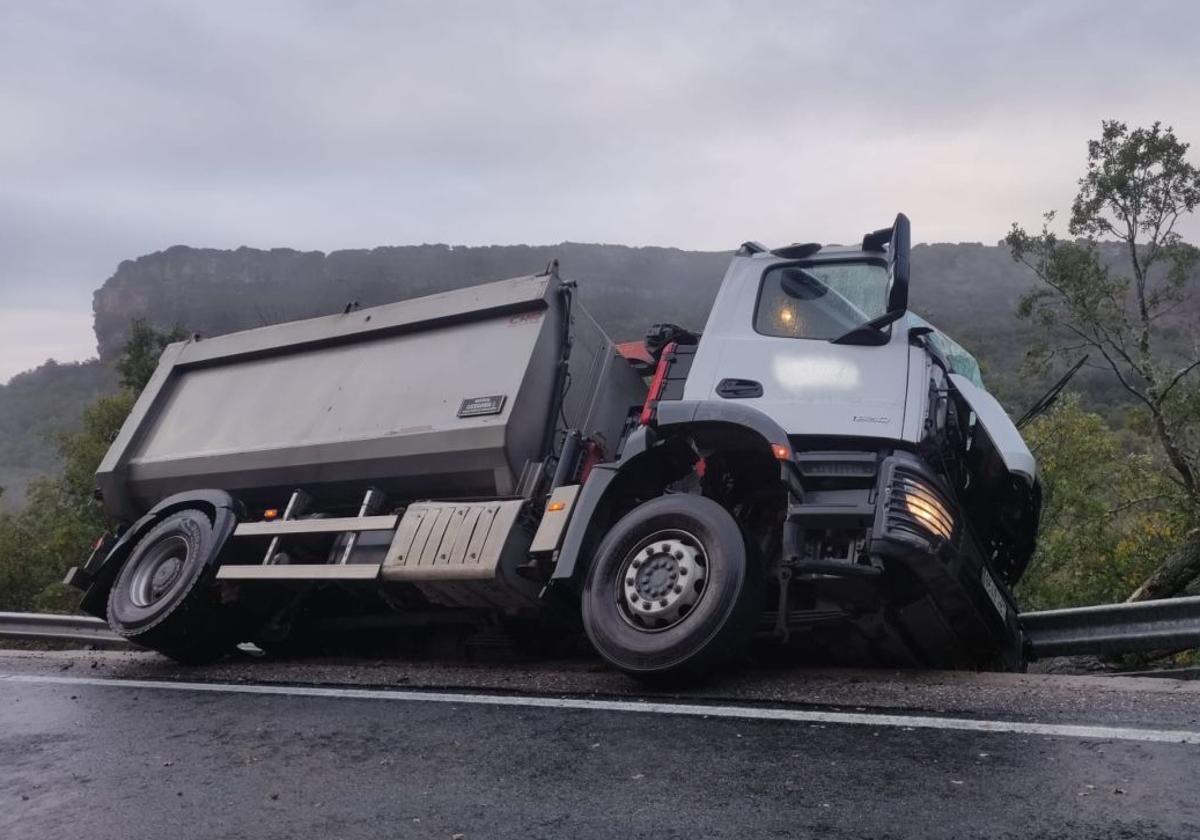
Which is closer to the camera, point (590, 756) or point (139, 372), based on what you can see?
point (590, 756)

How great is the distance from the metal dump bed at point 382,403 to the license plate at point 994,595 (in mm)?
2570

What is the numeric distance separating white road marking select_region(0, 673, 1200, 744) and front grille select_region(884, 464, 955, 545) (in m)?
0.89

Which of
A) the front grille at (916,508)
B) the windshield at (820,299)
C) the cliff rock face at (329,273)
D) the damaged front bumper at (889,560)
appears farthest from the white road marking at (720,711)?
the cliff rock face at (329,273)

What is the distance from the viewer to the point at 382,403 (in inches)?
283

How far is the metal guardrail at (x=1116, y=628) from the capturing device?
17.6ft

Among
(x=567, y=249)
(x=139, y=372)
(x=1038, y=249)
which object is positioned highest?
(x=567, y=249)

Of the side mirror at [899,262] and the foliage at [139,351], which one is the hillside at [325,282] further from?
the side mirror at [899,262]

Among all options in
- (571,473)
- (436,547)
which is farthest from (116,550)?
(571,473)

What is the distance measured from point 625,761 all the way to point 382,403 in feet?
13.0

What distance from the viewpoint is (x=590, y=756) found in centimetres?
391

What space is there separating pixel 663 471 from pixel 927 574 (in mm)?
1627

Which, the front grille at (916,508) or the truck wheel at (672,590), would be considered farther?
the truck wheel at (672,590)

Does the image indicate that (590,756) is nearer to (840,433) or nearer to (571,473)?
(840,433)

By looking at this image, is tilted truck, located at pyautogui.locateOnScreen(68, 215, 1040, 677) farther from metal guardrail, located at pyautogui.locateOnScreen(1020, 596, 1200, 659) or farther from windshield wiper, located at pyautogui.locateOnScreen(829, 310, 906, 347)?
metal guardrail, located at pyautogui.locateOnScreen(1020, 596, 1200, 659)
